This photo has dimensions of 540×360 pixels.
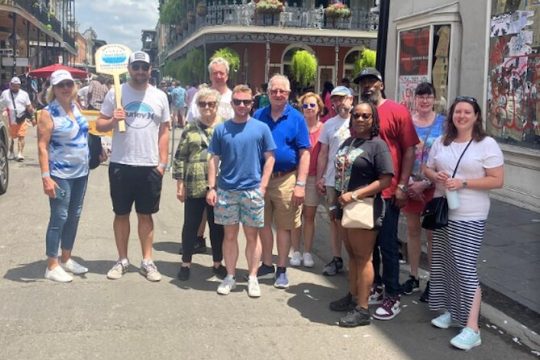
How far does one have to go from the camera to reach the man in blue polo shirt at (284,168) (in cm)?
530

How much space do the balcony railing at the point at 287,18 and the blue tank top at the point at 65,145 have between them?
67.5 ft

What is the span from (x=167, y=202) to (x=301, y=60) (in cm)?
1546

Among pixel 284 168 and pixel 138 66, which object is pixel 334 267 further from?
pixel 138 66

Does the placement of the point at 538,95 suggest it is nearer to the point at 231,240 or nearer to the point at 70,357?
the point at 231,240

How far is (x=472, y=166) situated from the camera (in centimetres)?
417

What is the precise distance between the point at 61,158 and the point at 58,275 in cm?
108

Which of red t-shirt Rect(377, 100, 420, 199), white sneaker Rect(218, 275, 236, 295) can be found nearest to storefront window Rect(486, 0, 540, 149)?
red t-shirt Rect(377, 100, 420, 199)

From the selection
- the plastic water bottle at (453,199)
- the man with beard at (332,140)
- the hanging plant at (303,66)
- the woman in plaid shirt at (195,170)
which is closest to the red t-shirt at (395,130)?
the plastic water bottle at (453,199)

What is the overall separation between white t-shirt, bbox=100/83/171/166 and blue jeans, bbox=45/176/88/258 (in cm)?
45

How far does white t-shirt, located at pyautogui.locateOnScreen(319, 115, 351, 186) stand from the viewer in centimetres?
Answer: 550

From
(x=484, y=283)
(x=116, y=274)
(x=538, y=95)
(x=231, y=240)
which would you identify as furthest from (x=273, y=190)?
(x=538, y=95)

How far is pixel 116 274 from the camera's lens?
546 centimetres

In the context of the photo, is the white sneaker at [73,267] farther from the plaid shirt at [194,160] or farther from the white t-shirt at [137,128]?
the plaid shirt at [194,160]

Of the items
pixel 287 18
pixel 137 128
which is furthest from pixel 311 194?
pixel 287 18
